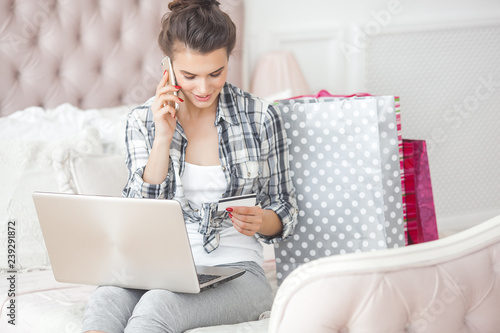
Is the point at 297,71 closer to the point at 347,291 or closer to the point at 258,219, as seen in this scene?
the point at 258,219

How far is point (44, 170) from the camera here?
5.88ft

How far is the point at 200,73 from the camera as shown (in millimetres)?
1463

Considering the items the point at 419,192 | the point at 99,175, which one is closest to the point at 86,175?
the point at 99,175

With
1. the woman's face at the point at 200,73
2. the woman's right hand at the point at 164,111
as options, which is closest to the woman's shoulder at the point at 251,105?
the woman's face at the point at 200,73

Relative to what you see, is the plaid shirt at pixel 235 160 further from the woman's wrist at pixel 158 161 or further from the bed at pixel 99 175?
the bed at pixel 99 175

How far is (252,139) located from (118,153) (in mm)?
597

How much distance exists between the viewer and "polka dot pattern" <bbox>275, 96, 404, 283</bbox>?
1631mm

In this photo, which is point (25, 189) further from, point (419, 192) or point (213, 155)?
point (419, 192)

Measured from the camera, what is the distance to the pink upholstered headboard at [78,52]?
2.20 m

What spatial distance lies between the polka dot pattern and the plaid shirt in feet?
0.21

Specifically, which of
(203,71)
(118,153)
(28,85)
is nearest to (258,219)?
(203,71)

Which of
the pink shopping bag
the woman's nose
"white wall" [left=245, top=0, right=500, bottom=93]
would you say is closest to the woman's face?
the woman's nose

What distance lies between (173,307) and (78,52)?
1.43 metres

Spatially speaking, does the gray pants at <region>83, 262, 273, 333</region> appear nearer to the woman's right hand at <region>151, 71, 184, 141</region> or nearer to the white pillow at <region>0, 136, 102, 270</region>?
the woman's right hand at <region>151, 71, 184, 141</region>
